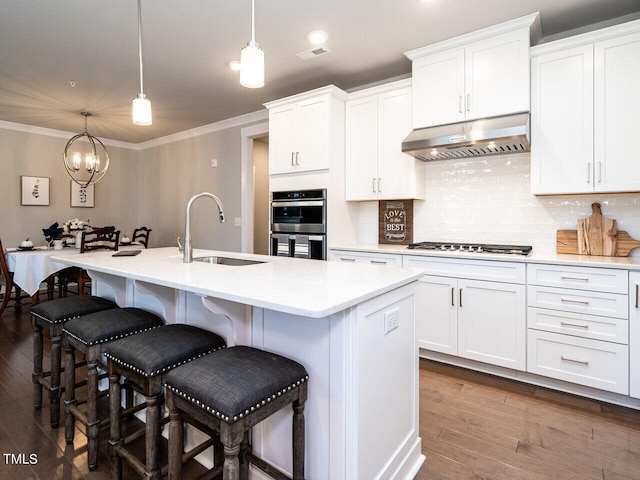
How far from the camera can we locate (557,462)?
68.0 inches

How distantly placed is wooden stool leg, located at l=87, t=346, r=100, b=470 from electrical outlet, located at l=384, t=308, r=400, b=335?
135cm

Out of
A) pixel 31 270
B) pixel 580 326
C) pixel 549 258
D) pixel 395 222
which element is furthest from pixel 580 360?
pixel 31 270

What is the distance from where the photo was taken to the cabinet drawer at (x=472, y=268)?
2.51 meters

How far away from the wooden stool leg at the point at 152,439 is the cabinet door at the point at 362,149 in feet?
8.53

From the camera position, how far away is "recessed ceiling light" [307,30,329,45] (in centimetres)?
276

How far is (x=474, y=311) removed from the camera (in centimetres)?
269

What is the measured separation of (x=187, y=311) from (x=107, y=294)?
1024mm

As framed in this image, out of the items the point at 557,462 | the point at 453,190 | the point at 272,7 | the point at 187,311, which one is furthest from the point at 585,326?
the point at 272,7

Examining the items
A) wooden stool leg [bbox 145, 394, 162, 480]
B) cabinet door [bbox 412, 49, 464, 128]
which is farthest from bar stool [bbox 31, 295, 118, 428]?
cabinet door [bbox 412, 49, 464, 128]

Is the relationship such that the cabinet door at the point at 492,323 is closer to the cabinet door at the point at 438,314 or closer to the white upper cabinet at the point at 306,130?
the cabinet door at the point at 438,314

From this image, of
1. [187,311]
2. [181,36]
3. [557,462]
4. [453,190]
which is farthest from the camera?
[453,190]

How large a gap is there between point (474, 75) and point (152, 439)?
10.1ft

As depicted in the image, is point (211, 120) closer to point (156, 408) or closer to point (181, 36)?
point (181, 36)

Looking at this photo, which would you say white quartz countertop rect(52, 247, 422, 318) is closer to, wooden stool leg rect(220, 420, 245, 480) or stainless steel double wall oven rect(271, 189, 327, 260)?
wooden stool leg rect(220, 420, 245, 480)
